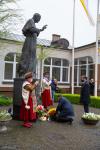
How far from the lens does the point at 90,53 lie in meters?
25.4

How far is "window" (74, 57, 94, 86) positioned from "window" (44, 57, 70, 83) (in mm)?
1162

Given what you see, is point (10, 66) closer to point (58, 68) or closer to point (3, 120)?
point (58, 68)

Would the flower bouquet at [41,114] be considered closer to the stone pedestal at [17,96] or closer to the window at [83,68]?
the stone pedestal at [17,96]

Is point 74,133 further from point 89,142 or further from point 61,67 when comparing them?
point 61,67

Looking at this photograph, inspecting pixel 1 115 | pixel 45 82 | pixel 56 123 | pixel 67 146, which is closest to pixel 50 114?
pixel 56 123

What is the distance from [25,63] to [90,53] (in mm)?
16203

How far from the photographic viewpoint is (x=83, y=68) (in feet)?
90.1

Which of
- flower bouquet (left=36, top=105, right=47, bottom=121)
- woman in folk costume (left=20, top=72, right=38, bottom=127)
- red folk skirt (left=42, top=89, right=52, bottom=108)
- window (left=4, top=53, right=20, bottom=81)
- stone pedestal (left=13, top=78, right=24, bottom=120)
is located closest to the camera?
woman in folk costume (left=20, top=72, right=38, bottom=127)

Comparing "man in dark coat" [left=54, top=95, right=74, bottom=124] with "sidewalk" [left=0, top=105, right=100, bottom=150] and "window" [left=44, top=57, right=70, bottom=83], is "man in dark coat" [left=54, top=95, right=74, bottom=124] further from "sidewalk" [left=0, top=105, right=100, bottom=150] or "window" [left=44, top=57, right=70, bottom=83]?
"window" [left=44, top=57, right=70, bottom=83]

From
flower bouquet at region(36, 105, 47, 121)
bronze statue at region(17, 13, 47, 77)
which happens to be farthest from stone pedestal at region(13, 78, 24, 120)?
flower bouquet at region(36, 105, 47, 121)

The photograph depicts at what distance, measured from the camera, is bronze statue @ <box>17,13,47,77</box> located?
997cm

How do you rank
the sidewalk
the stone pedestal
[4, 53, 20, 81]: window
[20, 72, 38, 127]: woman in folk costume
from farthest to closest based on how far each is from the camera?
[4, 53, 20, 81]: window → the stone pedestal → [20, 72, 38, 127]: woman in folk costume → the sidewalk

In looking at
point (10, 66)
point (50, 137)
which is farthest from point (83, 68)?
point (50, 137)

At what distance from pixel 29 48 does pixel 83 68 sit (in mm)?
17835
